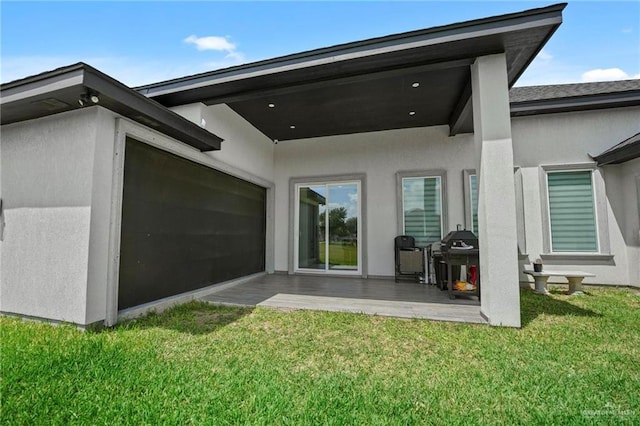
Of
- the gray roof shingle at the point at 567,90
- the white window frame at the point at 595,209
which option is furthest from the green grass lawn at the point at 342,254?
the gray roof shingle at the point at 567,90

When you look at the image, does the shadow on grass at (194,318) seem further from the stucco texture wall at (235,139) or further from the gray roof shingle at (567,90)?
the gray roof shingle at (567,90)

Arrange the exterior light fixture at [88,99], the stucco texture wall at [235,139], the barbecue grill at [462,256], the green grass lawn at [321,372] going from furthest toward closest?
the stucco texture wall at [235,139]
the barbecue grill at [462,256]
the exterior light fixture at [88,99]
the green grass lawn at [321,372]

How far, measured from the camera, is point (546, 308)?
4352 millimetres

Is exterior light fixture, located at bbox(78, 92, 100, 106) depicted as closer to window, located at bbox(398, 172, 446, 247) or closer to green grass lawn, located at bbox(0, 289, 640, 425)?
green grass lawn, located at bbox(0, 289, 640, 425)

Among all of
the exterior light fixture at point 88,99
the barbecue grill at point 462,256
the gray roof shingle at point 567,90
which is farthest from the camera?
the gray roof shingle at point 567,90

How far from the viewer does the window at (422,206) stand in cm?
702

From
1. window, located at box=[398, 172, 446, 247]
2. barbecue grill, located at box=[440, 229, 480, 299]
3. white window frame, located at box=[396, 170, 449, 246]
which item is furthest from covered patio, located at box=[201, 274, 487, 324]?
white window frame, located at box=[396, 170, 449, 246]

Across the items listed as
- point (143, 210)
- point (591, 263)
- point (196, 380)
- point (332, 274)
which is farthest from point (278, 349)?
point (591, 263)

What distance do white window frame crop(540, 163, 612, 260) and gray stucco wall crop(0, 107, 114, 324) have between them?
837 cm

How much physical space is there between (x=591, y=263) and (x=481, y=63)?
5458 millimetres

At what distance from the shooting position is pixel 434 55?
3.83 m

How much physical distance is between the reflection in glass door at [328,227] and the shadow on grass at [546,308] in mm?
3732

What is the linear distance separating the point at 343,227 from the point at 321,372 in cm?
533

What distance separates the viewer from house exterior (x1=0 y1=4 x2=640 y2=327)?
345cm
